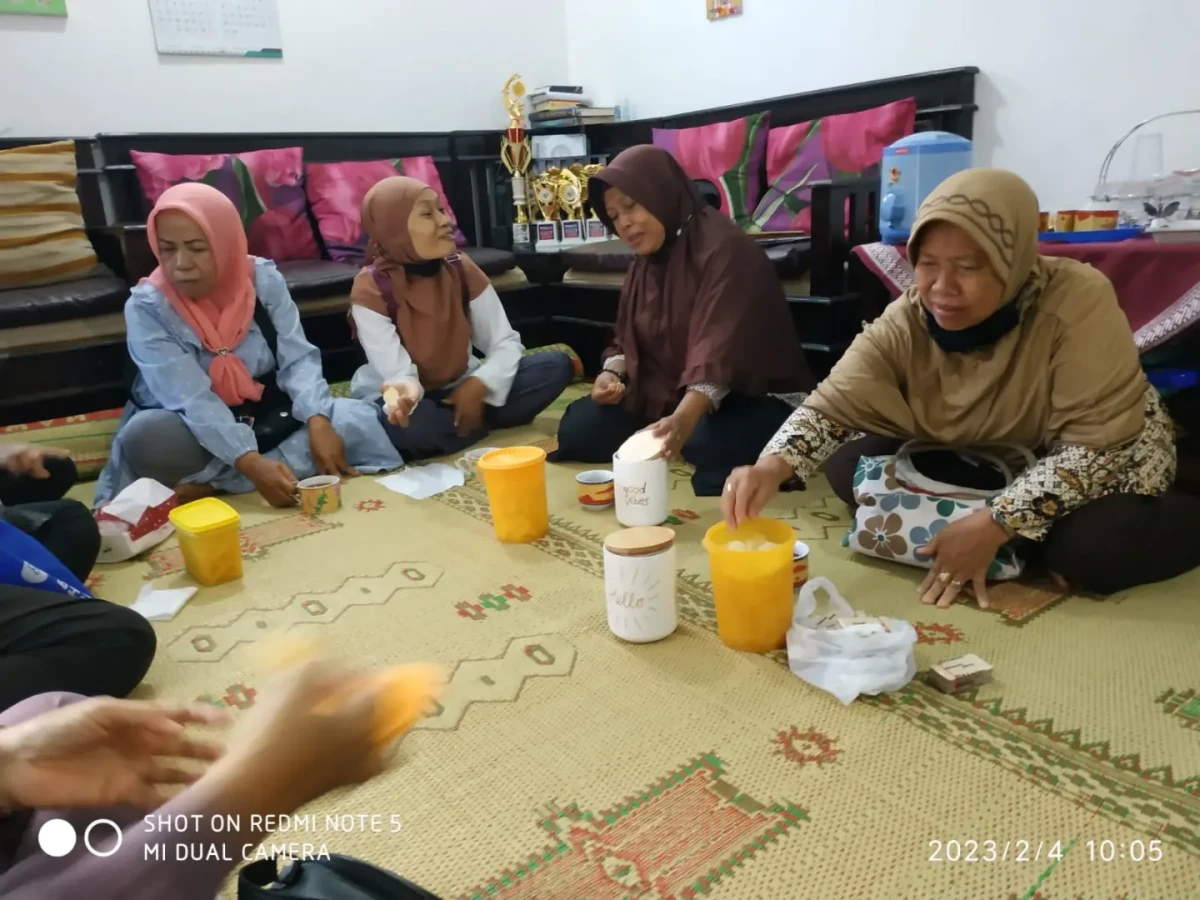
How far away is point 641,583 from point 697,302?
958mm

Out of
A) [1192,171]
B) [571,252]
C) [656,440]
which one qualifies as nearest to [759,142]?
[571,252]

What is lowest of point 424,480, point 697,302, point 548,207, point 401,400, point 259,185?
point 424,480

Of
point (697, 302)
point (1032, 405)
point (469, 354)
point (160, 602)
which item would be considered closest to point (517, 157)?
point (469, 354)

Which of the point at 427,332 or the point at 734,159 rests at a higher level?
the point at 734,159

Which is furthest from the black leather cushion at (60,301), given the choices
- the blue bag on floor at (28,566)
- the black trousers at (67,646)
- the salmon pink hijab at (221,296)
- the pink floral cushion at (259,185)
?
the black trousers at (67,646)

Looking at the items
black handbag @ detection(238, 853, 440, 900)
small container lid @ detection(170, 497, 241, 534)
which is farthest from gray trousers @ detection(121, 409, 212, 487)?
black handbag @ detection(238, 853, 440, 900)

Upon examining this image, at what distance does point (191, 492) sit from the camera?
2148mm

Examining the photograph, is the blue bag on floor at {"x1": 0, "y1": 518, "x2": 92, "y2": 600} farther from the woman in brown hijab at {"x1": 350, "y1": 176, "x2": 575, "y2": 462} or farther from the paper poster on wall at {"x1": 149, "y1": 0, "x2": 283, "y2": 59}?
the paper poster on wall at {"x1": 149, "y1": 0, "x2": 283, "y2": 59}

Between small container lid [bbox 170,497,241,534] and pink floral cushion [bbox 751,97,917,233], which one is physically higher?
pink floral cushion [bbox 751,97,917,233]

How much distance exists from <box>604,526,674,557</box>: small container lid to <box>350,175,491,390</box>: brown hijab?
1.29 m

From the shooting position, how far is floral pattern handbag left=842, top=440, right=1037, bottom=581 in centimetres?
148

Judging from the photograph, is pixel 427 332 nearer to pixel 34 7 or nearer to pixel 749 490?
pixel 749 490

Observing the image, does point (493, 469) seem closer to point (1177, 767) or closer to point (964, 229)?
point (964, 229)

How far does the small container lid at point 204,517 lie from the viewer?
1.62 metres
